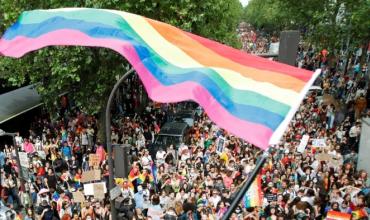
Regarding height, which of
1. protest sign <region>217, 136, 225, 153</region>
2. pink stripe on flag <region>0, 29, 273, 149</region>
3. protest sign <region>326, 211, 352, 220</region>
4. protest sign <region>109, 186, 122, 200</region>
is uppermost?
pink stripe on flag <region>0, 29, 273, 149</region>

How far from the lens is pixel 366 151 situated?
1525 cm

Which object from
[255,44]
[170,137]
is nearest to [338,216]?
[170,137]

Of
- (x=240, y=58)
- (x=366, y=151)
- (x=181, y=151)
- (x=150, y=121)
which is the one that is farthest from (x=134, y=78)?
(x=240, y=58)

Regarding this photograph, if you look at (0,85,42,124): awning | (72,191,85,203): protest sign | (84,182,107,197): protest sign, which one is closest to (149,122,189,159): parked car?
(72,191,85,203): protest sign

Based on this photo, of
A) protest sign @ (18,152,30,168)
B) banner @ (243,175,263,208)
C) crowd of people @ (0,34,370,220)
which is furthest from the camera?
protest sign @ (18,152,30,168)

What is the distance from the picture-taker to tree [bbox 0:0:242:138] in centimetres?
1761

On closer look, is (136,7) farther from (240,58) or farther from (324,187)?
(240,58)

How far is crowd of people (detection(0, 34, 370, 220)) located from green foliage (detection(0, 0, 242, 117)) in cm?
223

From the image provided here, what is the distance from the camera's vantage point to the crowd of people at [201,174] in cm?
1154

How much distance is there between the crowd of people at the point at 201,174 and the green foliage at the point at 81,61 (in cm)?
223

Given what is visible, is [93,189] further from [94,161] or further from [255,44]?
[255,44]

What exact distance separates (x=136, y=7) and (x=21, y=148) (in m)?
7.55

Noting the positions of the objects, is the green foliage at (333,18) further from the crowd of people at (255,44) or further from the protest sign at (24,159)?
the crowd of people at (255,44)

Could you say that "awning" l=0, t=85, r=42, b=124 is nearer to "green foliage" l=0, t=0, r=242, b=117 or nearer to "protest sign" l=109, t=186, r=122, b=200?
"green foliage" l=0, t=0, r=242, b=117
